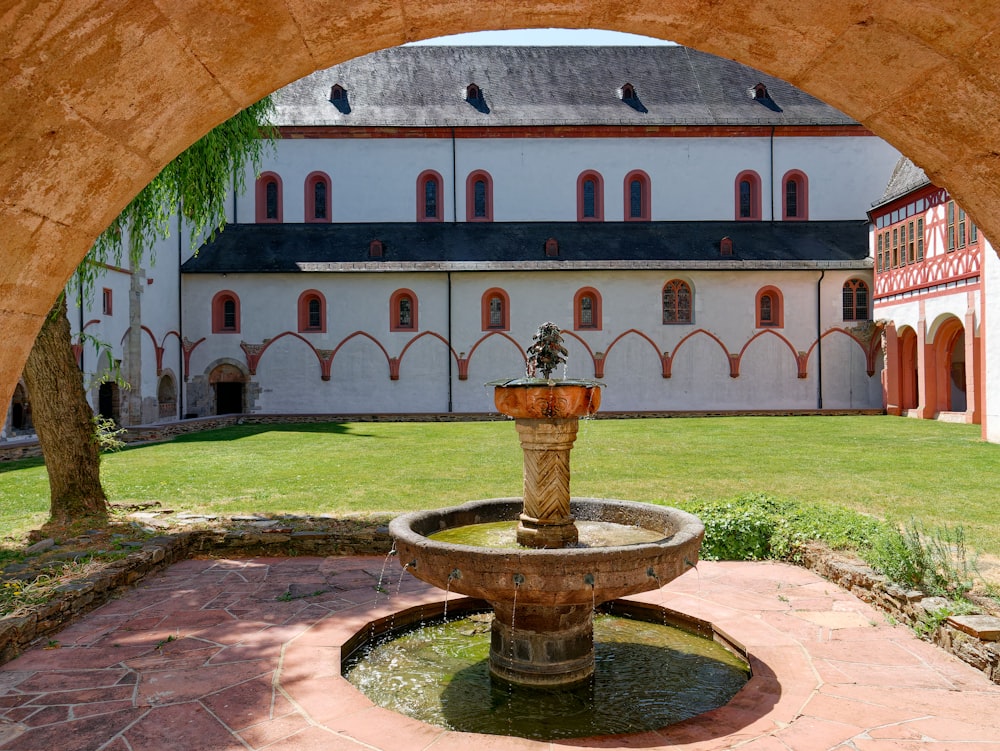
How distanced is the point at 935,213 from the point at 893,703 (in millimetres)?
24752

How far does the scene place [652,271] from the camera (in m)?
29.5

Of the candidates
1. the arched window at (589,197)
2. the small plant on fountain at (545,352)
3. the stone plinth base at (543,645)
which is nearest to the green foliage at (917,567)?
the stone plinth base at (543,645)

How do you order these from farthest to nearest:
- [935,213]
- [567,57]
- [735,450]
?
1. [567,57]
2. [935,213]
3. [735,450]

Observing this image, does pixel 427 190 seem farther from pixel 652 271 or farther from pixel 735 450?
pixel 735 450

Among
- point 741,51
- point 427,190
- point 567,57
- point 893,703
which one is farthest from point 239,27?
point 567,57

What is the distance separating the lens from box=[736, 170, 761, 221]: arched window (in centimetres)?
3269

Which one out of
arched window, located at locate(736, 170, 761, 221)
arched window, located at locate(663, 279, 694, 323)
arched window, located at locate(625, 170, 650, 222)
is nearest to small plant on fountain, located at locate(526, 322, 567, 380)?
arched window, located at locate(663, 279, 694, 323)

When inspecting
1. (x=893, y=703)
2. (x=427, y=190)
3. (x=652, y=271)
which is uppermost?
(x=427, y=190)

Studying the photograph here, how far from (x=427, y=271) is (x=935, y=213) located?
55.7ft

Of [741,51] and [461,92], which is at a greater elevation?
[461,92]

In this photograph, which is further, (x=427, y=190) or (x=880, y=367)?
(x=427, y=190)

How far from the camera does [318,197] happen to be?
32.5m

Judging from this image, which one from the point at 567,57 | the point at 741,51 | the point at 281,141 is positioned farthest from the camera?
the point at 567,57

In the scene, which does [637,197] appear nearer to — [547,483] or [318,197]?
[318,197]
